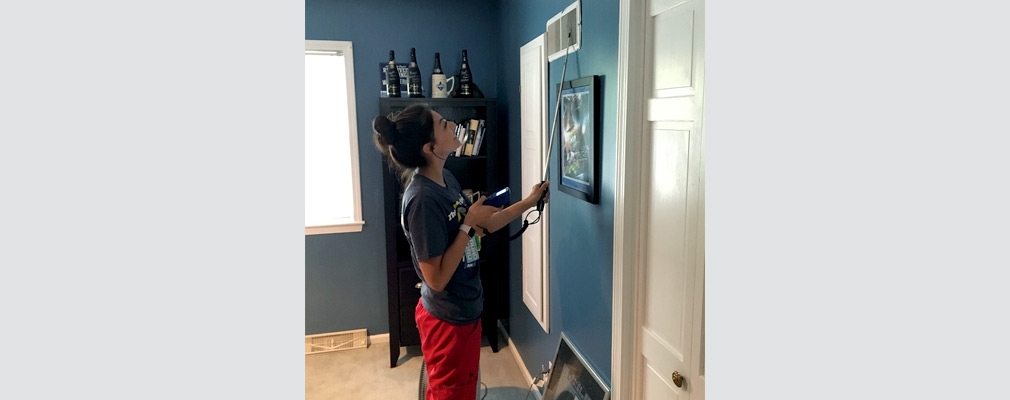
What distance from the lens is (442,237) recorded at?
5.91 ft

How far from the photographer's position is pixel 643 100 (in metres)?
1.55

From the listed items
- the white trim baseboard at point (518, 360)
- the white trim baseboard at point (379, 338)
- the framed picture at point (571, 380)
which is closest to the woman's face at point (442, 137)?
the framed picture at point (571, 380)

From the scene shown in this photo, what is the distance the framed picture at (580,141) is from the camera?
71.7 inches

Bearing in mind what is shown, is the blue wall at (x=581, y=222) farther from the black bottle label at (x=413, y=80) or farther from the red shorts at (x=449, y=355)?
the black bottle label at (x=413, y=80)

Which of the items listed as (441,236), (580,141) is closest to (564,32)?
(580,141)

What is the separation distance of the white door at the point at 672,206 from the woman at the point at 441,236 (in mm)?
540

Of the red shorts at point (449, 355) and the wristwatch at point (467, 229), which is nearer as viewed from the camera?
the wristwatch at point (467, 229)

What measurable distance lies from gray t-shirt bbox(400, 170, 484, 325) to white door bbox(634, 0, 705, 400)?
62 centimetres

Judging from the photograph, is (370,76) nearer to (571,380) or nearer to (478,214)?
(478,214)

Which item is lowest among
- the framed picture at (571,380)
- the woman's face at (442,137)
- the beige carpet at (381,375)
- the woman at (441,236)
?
the beige carpet at (381,375)

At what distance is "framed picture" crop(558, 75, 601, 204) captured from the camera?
1.82m

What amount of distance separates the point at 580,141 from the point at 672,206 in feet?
2.00

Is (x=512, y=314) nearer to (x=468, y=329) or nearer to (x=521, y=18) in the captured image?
(x=468, y=329)

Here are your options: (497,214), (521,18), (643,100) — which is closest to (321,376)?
(497,214)
